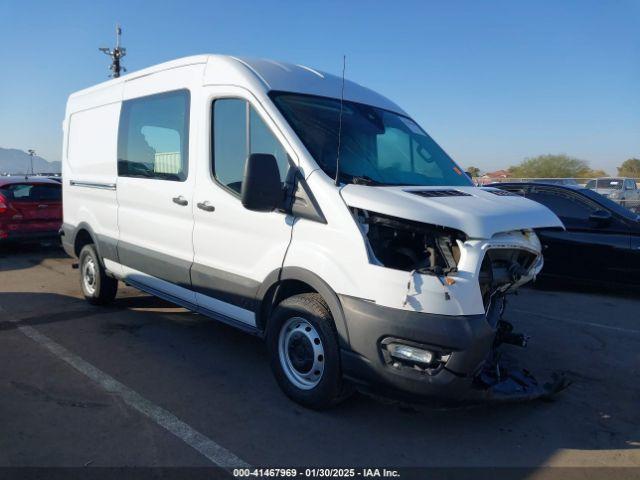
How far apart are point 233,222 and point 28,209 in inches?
293

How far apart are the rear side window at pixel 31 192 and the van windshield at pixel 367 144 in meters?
7.86

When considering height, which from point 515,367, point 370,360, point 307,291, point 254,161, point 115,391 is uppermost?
point 254,161

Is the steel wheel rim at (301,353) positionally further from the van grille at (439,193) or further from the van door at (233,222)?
the van grille at (439,193)

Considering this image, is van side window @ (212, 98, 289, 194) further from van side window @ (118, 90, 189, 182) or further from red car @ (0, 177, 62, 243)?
red car @ (0, 177, 62, 243)

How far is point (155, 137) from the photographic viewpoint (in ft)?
16.8

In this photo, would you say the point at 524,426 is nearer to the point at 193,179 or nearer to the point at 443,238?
the point at 443,238

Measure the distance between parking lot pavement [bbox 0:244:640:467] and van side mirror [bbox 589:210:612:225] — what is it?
92.6 inches

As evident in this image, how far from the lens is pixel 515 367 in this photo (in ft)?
12.8

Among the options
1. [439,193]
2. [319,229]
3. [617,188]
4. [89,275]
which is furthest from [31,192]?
[617,188]

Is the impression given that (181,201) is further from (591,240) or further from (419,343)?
(591,240)

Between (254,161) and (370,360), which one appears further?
(254,161)

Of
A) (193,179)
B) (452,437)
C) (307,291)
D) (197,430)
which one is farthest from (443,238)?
(193,179)

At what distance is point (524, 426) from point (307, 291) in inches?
72.7

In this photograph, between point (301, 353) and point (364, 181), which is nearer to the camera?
point (364, 181)
